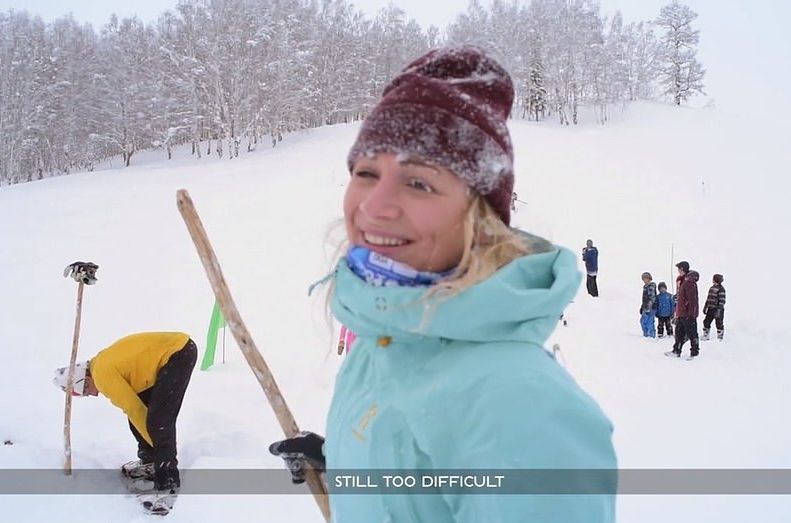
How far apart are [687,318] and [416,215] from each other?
8903 mm

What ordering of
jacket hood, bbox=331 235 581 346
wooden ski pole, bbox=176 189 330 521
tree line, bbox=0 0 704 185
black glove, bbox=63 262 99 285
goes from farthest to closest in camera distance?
tree line, bbox=0 0 704 185 < black glove, bbox=63 262 99 285 < wooden ski pole, bbox=176 189 330 521 < jacket hood, bbox=331 235 581 346

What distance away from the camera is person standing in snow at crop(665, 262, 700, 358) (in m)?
8.75

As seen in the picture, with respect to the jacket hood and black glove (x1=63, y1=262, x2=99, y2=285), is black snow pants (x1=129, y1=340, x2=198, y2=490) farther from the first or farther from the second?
the jacket hood

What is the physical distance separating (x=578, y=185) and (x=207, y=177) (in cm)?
1653

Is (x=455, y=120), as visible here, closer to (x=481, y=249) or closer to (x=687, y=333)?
(x=481, y=249)

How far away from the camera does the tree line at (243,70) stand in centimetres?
3559

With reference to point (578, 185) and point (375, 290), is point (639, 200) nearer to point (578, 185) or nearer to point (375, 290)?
point (578, 185)

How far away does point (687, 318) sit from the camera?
873 centimetres

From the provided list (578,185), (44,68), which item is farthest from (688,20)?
(44,68)

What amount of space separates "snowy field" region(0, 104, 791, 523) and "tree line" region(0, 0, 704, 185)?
30.1 feet
